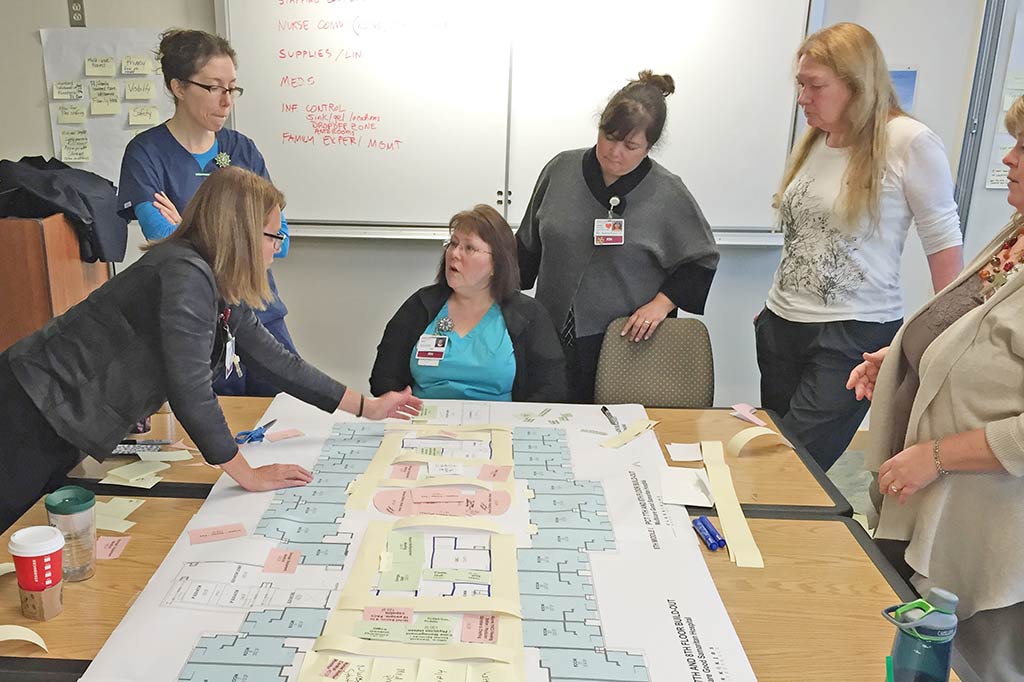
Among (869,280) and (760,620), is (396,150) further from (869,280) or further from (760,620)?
(760,620)

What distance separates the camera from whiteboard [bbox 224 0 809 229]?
3.22 m

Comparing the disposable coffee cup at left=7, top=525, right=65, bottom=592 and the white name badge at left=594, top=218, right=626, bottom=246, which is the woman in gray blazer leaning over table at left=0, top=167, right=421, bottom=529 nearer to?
the disposable coffee cup at left=7, top=525, right=65, bottom=592

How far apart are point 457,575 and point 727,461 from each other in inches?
31.1

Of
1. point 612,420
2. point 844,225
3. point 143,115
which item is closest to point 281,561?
point 612,420

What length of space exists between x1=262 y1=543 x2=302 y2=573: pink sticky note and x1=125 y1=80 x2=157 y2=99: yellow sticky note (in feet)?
8.64

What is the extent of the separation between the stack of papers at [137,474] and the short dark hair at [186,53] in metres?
1.18

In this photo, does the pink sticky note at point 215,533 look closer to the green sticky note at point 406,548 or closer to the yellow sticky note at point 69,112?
the green sticky note at point 406,548

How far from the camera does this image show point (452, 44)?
324 centimetres

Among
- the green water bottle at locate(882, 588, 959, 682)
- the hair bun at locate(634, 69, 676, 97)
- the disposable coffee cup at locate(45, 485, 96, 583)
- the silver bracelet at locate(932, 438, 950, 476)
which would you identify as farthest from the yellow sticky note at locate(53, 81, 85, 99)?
the green water bottle at locate(882, 588, 959, 682)

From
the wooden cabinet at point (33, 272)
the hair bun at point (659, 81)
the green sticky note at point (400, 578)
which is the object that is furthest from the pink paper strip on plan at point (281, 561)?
the wooden cabinet at point (33, 272)

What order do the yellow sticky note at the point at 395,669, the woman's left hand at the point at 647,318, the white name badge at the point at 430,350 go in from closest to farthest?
1. the yellow sticky note at the point at 395,669
2. the white name badge at the point at 430,350
3. the woman's left hand at the point at 647,318

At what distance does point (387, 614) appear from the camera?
48.2 inches

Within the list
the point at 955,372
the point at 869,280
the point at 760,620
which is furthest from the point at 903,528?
the point at 869,280

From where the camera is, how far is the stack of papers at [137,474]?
163 cm
